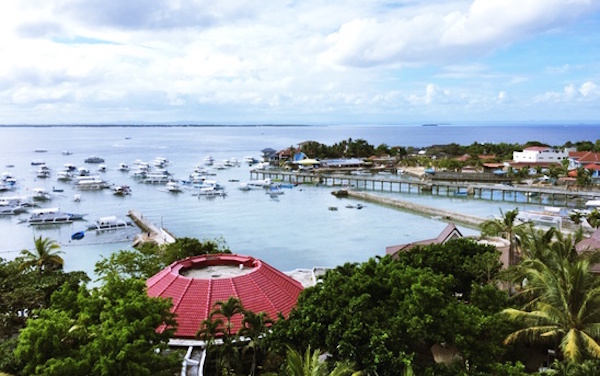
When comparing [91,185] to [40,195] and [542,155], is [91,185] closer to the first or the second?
Answer: [40,195]

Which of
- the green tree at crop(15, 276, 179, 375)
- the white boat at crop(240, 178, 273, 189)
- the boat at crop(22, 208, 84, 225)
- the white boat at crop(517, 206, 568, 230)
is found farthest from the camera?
the white boat at crop(240, 178, 273, 189)

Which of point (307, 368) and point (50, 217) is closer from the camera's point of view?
point (307, 368)

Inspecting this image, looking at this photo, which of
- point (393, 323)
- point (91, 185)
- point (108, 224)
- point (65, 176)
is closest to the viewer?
point (393, 323)

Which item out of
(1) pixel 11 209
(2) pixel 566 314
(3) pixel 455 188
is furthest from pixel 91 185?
(2) pixel 566 314

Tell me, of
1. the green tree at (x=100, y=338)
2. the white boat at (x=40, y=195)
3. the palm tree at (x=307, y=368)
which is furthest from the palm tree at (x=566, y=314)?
the white boat at (x=40, y=195)

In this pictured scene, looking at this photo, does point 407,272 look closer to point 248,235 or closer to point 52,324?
point 52,324

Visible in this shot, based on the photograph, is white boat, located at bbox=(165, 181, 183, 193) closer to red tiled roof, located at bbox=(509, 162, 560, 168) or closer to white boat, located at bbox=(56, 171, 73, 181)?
white boat, located at bbox=(56, 171, 73, 181)

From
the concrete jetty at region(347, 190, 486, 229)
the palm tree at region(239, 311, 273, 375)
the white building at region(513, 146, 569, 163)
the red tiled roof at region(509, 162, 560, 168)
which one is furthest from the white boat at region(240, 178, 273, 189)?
the palm tree at region(239, 311, 273, 375)
